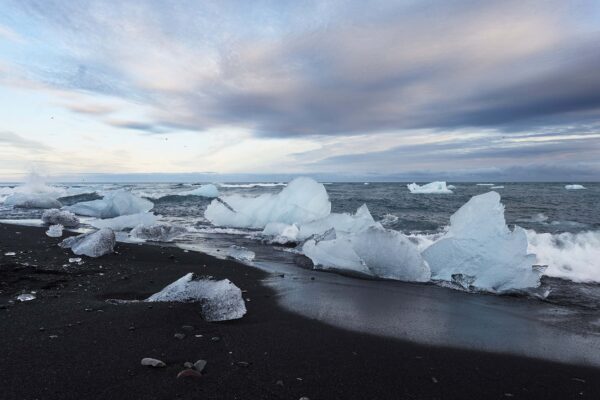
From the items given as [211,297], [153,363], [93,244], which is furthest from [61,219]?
[153,363]

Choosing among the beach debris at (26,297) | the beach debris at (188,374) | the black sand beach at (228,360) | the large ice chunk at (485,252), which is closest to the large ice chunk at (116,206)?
the black sand beach at (228,360)

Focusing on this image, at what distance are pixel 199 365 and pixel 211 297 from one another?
138 centimetres

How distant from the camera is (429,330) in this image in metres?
3.68

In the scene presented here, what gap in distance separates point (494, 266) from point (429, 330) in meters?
2.78

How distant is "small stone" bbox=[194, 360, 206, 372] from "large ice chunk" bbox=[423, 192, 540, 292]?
457 cm

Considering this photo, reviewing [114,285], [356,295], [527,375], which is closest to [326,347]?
[527,375]

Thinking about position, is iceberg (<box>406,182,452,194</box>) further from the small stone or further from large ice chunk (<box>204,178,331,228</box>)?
the small stone

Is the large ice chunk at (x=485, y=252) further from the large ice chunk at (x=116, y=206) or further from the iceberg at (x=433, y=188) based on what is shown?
the iceberg at (x=433, y=188)

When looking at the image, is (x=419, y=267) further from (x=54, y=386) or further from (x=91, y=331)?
(x=54, y=386)

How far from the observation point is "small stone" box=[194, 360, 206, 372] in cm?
253

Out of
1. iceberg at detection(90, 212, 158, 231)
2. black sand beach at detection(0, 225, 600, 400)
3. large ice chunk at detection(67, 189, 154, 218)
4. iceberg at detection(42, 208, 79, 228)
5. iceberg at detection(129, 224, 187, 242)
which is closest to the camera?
black sand beach at detection(0, 225, 600, 400)

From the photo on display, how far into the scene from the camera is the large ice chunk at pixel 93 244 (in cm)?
635

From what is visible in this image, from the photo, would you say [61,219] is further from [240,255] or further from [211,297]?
[211,297]

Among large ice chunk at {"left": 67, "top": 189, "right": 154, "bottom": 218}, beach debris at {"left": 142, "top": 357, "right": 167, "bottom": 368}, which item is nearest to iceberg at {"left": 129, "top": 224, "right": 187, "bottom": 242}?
large ice chunk at {"left": 67, "top": 189, "right": 154, "bottom": 218}
